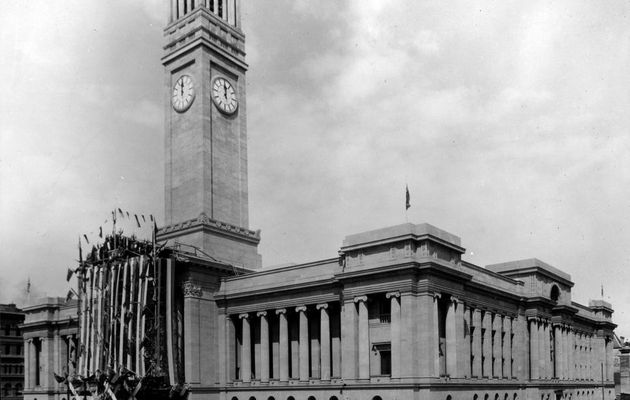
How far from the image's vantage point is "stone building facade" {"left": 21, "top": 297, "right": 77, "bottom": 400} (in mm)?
78938

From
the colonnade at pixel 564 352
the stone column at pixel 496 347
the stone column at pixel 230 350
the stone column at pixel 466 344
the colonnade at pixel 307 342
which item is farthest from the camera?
the colonnade at pixel 564 352

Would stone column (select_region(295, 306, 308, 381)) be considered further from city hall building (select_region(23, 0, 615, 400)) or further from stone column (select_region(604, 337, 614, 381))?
stone column (select_region(604, 337, 614, 381))

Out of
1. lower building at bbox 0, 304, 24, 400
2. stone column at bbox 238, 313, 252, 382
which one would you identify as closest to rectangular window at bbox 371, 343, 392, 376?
stone column at bbox 238, 313, 252, 382

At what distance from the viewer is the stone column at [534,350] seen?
223 feet

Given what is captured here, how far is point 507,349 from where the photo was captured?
6562 centimetres

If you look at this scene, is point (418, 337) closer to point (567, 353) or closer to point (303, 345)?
point (303, 345)

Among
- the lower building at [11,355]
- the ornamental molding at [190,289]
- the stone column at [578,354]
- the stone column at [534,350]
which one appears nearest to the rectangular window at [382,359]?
the ornamental molding at [190,289]

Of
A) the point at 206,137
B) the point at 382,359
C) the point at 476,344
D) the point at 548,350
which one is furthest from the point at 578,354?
the point at 206,137

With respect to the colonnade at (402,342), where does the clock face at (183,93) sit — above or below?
above

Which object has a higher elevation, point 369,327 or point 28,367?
point 369,327

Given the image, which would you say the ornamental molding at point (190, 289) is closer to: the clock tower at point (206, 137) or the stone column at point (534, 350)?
the clock tower at point (206, 137)

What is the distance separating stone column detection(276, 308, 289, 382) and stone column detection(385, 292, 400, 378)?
12.1 meters

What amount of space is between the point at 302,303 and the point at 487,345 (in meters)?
16.9

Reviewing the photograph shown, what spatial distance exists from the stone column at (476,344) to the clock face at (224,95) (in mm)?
31664
